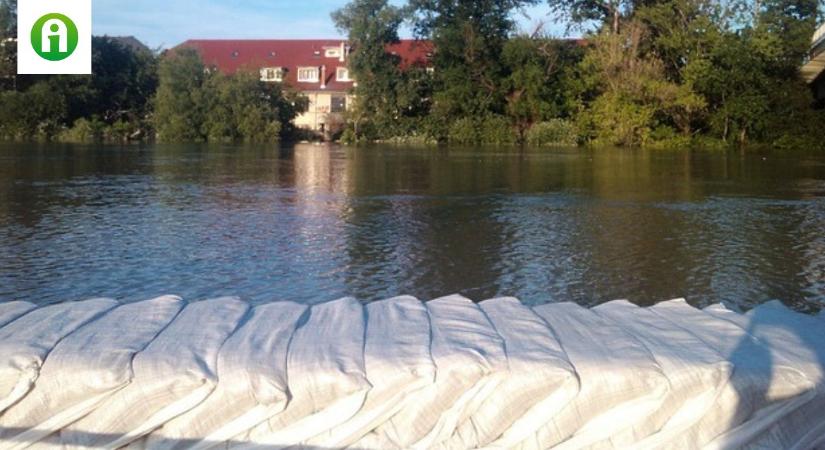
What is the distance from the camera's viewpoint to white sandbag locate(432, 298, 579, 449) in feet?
12.3

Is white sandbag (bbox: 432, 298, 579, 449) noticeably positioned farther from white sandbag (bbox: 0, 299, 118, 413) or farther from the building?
the building

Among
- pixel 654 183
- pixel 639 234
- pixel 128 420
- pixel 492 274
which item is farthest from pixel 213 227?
pixel 654 183

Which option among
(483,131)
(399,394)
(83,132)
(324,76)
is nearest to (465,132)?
(483,131)

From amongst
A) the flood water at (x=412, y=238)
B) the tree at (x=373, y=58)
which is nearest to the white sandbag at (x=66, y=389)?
the flood water at (x=412, y=238)

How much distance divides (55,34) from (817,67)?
44.5m

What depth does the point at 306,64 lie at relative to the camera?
85.0 metres

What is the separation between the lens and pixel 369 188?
75.7 ft

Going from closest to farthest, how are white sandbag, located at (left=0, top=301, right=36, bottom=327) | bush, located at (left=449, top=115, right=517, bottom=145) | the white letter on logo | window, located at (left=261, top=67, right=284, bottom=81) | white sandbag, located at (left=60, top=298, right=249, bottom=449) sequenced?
white sandbag, located at (left=60, top=298, right=249, bottom=449) → white sandbag, located at (left=0, top=301, right=36, bottom=327) → the white letter on logo → bush, located at (left=449, top=115, right=517, bottom=145) → window, located at (left=261, top=67, right=284, bottom=81)

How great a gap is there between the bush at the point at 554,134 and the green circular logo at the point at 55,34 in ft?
110

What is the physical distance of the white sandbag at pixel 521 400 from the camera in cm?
376

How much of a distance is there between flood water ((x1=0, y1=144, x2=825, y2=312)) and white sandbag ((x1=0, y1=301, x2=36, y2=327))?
4639mm

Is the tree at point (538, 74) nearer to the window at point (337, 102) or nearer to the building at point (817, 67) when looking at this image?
the building at point (817, 67)

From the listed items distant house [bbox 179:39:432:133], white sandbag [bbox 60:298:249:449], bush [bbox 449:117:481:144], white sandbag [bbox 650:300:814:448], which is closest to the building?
bush [bbox 449:117:481:144]

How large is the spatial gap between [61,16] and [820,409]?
87.3ft
